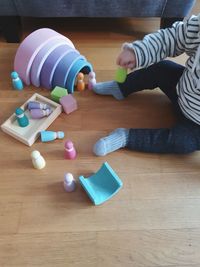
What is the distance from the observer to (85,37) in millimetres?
1310

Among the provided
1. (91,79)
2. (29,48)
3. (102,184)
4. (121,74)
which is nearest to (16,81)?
(29,48)

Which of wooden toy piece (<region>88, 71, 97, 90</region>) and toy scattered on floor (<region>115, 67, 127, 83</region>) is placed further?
wooden toy piece (<region>88, 71, 97, 90</region>)

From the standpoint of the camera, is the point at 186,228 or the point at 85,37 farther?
the point at 85,37

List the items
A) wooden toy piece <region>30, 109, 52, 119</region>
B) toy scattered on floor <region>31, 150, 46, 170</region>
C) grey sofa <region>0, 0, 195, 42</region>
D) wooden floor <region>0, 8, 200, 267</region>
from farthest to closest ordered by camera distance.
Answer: grey sofa <region>0, 0, 195, 42</region> → wooden toy piece <region>30, 109, 52, 119</region> → toy scattered on floor <region>31, 150, 46, 170</region> → wooden floor <region>0, 8, 200, 267</region>

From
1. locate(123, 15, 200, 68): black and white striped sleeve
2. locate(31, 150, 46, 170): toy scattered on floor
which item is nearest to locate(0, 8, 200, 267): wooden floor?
locate(31, 150, 46, 170): toy scattered on floor

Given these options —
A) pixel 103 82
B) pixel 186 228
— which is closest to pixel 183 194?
pixel 186 228

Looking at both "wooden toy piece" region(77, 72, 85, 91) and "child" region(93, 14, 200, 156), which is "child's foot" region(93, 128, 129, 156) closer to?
"child" region(93, 14, 200, 156)

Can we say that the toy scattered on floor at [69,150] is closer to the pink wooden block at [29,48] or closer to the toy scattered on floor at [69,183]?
the toy scattered on floor at [69,183]

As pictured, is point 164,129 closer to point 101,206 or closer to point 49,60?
point 101,206

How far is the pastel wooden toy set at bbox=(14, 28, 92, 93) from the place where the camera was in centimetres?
103

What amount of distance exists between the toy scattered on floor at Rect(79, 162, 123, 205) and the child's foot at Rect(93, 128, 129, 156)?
6cm

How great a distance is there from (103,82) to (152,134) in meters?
0.30

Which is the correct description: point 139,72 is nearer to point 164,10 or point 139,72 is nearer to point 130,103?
point 130,103

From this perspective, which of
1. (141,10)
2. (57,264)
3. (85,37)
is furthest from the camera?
(85,37)
